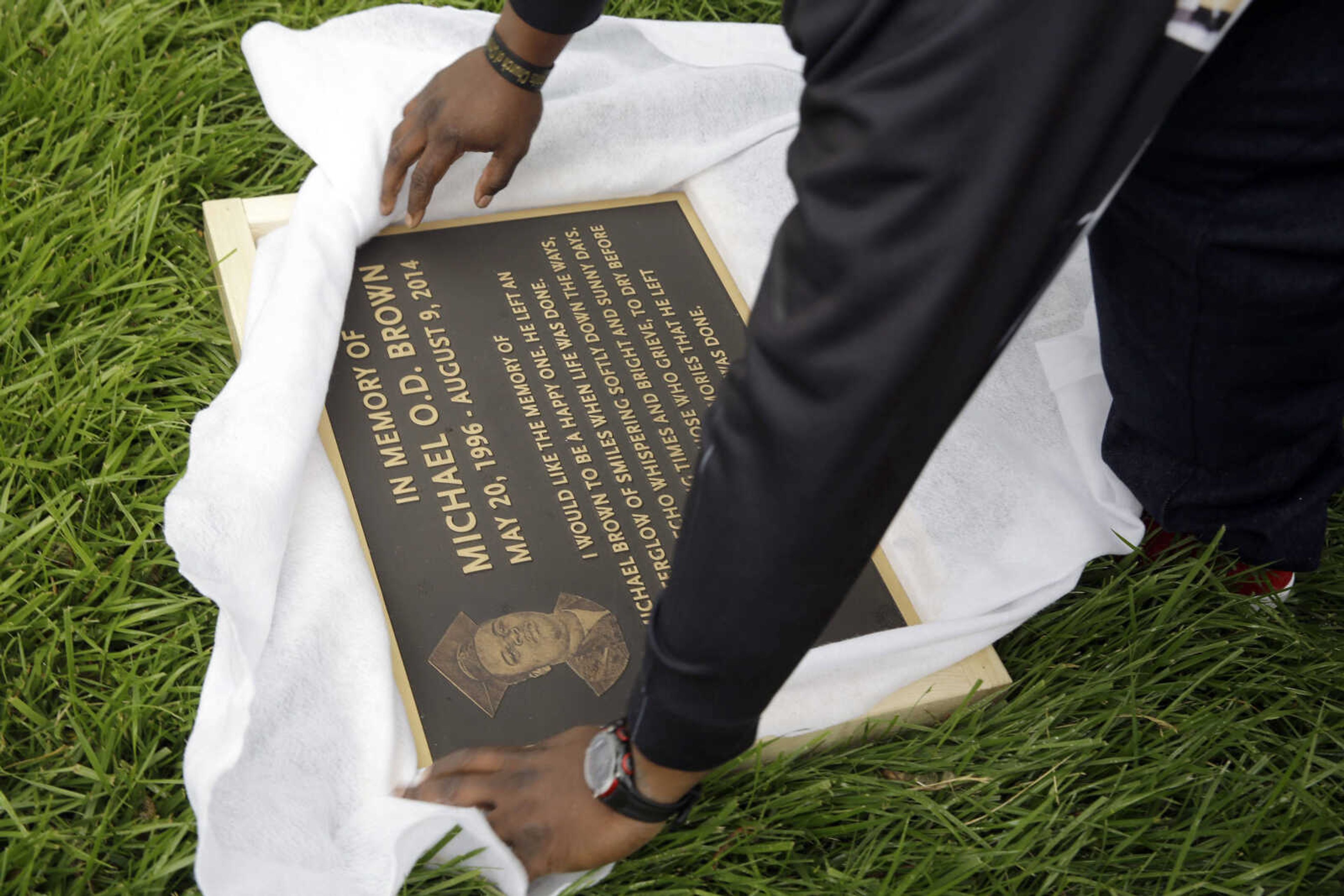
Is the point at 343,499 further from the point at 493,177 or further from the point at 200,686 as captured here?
the point at 493,177

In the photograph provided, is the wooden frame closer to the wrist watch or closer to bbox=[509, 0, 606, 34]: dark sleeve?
the wrist watch

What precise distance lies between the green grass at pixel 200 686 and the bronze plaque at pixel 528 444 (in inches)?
9.1

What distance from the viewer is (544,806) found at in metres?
1.27

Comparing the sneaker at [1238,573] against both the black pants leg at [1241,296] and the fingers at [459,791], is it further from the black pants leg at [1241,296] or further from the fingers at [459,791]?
the fingers at [459,791]

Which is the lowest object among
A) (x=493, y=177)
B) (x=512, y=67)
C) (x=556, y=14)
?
(x=493, y=177)

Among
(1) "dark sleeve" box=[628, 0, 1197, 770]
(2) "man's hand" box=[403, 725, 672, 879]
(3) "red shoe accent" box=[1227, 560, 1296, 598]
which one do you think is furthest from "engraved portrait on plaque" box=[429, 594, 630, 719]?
(3) "red shoe accent" box=[1227, 560, 1296, 598]

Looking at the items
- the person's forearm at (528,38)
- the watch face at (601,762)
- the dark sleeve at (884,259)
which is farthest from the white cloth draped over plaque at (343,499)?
the dark sleeve at (884,259)

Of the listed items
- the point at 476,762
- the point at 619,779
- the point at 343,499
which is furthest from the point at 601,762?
the point at 343,499

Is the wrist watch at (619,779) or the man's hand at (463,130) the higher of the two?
the man's hand at (463,130)

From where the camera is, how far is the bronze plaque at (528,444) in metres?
1.45

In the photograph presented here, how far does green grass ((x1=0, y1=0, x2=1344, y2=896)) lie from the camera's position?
1372mm

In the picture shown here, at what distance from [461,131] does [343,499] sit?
24.5 inches

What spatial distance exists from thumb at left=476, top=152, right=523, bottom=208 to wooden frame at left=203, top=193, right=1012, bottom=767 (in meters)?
0.10

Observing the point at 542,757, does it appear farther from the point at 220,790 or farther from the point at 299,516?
the point at 299,516
